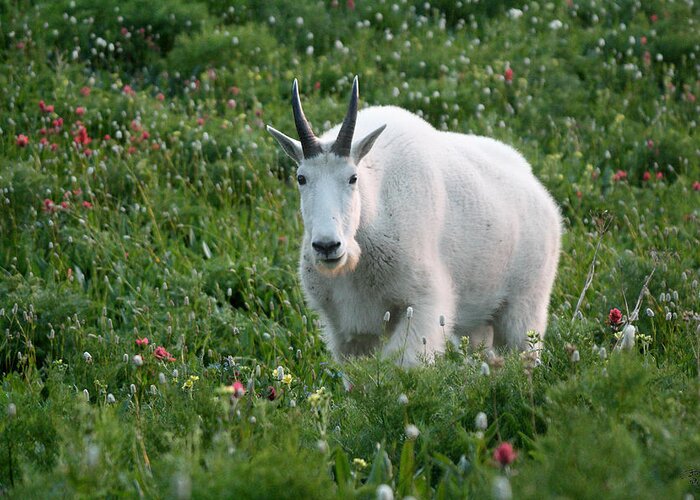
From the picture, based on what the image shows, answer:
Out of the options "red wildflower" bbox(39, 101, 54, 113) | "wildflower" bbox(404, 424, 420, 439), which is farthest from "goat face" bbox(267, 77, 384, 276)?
"red wildflower" bbox(39, 101, 54, 113)

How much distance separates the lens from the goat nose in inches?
206

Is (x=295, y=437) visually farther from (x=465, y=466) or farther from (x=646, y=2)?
→ (x=646, y=2)

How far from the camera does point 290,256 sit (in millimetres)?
7938

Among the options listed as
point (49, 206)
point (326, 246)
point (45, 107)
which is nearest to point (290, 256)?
point (49, 206)

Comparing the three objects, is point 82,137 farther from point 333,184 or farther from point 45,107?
point 333,184

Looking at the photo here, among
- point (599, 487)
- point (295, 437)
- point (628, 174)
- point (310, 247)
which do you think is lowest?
point (628, 174)

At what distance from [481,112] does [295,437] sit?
7.82m

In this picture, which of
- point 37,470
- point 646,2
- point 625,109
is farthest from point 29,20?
point 37,470

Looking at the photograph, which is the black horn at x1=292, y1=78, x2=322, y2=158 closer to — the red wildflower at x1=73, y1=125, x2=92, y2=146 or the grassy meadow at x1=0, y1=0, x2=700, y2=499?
the grassy meadow at x1=0, y1=0, x2=700, y2=499

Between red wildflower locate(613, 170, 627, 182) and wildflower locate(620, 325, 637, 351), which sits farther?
red wildflower locate(613, 170, 627, 182)

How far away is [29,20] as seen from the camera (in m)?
12.0

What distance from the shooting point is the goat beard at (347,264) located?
17.8 ft

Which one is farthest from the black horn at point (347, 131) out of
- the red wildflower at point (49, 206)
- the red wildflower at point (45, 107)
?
the red wildflower at point (45, 107)

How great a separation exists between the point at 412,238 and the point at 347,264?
51cm
